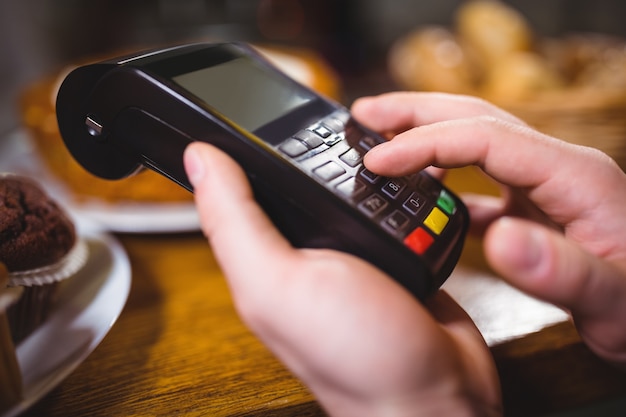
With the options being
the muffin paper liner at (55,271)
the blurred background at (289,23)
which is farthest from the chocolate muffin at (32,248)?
the blurred background at (289,23)

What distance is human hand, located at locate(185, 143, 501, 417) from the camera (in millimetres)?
230

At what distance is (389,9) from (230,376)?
5.09 ft

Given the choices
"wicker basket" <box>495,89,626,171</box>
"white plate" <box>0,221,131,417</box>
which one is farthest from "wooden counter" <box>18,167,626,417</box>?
"wicker basket" <box>495,89,626,171</box>

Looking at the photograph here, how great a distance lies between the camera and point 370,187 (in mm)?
300

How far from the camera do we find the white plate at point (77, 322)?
12.2 inches

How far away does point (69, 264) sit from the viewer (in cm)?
39

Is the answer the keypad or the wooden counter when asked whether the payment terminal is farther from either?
the wooden counter

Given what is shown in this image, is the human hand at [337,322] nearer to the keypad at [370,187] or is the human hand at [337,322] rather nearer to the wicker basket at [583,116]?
the keypad at [370,187]

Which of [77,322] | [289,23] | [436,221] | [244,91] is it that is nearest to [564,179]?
[436,221]

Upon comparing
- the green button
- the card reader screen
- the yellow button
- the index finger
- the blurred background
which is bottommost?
the blurred background

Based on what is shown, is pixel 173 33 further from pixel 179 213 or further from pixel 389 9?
pixel 179 213

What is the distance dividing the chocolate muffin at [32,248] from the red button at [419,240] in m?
0.25

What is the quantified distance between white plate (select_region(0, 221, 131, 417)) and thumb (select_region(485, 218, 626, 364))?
25 centimetres

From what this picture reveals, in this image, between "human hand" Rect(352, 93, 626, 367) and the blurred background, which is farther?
the blurred background
